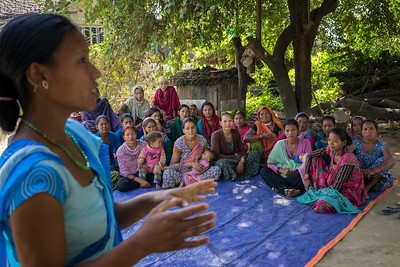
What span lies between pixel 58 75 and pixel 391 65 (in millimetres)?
12412

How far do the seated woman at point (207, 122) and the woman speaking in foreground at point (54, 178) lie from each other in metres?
5.55

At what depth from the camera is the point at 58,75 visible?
2.91 feet

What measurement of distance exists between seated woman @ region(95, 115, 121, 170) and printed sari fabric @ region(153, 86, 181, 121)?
1.94m

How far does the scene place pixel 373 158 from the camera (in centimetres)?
493

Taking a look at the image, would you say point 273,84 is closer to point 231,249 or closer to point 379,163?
point 379,163

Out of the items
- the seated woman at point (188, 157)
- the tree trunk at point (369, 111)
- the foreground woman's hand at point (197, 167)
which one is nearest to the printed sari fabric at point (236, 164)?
the seated woman at point (188, 157)

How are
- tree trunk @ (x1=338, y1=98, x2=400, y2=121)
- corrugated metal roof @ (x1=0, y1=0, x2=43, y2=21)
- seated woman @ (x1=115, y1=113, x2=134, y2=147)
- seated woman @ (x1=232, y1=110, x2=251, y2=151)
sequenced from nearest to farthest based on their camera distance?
1. seated woman @ (x1=115, y1=113, x2=134, y2=147)
2. seated woman @ (x1=232, y1=110, x2=251, y2=151)
3. tree trunk @ (x1=338, y1=98, x2=400, y2=121)
4. corrugated metal roof @ (x1=0, y1=0, x2=43, y2=21)

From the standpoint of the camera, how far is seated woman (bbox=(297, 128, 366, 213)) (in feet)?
14.1

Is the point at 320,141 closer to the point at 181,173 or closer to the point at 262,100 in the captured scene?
the point at 181,173

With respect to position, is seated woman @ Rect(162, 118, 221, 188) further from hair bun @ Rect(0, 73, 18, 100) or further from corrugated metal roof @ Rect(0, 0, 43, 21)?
corrugated metal roof @ Rect(0, 0, 43, 21)

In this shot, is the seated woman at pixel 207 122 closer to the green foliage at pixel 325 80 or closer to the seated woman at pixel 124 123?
the seated woman at pixel 124 123

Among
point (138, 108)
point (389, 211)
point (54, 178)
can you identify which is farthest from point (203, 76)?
point (54, 178)

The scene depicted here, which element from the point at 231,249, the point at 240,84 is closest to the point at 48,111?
the point at 231,249

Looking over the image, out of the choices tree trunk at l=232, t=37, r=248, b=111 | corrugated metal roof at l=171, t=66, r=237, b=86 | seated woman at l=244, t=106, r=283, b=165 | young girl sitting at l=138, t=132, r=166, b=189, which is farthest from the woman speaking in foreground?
corrugated metal roof at l=171, t=66, r=237, b=86
